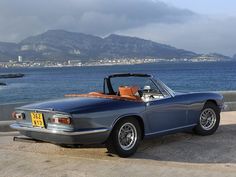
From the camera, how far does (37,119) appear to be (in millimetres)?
6504

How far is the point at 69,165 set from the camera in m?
6.22

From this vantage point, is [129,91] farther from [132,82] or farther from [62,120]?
[62,120]

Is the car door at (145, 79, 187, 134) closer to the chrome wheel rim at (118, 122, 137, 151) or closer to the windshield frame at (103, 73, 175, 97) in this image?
the windshield frame at (103, 73, 175, 97)

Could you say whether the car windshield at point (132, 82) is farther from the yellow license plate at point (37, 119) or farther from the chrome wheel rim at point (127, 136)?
the yellow license plate at point (37, 119)

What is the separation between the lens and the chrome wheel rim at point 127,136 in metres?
6.67

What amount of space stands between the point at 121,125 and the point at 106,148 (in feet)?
2.02

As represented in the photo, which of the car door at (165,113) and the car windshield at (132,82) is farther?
the car windshield at (132,82)

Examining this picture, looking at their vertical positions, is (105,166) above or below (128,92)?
below

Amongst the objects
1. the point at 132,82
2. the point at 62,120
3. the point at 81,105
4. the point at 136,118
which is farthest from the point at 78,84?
the point at 62,120

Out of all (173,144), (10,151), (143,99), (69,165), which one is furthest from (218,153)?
(10,151)

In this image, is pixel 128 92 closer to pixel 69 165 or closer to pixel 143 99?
pixel 143 99

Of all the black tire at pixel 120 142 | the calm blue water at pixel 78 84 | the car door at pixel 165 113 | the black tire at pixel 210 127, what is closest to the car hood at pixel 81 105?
the black tire at pixel 120 142

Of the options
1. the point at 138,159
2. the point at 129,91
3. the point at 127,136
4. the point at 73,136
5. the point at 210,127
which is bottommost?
the point at 138,159

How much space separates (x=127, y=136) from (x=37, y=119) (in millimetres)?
1374
